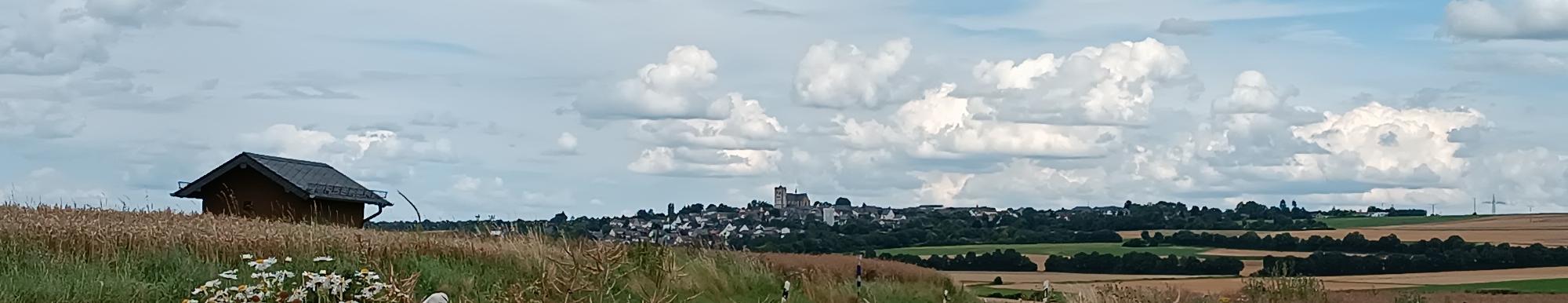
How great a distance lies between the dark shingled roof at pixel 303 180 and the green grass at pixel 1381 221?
77.5 meters

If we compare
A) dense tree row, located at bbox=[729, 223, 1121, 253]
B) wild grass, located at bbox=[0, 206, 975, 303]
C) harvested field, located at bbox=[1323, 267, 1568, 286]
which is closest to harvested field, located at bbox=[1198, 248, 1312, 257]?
dense tree row, located at bbox=[729, 223, 1121, 253]

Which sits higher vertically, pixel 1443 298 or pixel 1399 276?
pixel 1399 276

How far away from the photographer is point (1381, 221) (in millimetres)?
106188

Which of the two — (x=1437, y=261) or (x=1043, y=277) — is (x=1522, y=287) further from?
(x=1043, y=277)

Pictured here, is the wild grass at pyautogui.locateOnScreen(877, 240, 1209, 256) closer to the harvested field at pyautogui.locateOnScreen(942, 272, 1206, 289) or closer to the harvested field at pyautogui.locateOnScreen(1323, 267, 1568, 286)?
the harvested field at pyautogui.locateOnScreen(942, 272, 1206, 289)

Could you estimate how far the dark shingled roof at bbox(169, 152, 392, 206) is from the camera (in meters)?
32.8

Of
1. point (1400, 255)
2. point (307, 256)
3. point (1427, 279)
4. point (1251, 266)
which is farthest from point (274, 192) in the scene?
point (1400, 255)

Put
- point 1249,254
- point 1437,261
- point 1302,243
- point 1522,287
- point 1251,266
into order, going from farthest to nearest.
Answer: point 1302,243, point 1249,254, point 1437,261, point 1251,266, point 1522,287

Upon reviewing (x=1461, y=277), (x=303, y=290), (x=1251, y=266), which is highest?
(x=1251, y=266)

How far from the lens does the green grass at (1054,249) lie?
77.1 metres

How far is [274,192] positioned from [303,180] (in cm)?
59

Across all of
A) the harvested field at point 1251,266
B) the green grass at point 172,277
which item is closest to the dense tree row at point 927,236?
the harvested field at point 1251,266

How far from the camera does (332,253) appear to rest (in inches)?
690

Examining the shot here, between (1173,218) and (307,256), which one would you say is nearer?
(307,256)
